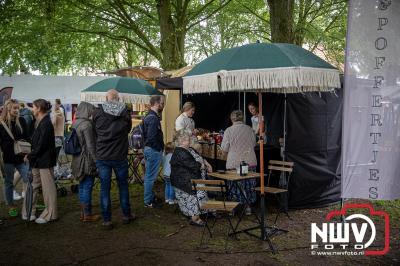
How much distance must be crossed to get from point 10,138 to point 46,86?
24.6ft

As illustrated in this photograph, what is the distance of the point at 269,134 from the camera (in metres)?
7.86

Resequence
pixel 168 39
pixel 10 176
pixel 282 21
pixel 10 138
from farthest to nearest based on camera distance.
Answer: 1. pixel 168 39
2. pixel 282 21
3. pixel 10 176
4. pixel 10 138

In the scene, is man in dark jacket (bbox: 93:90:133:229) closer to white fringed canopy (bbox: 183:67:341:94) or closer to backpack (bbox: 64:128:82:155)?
backpack (bbox: 64:128:82:155)

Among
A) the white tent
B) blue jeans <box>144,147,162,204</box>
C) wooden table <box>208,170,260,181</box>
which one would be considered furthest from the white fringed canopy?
the white tent

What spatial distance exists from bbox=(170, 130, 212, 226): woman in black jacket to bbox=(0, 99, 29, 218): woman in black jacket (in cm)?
260

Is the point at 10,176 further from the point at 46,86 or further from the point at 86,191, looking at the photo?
the point at 46,86

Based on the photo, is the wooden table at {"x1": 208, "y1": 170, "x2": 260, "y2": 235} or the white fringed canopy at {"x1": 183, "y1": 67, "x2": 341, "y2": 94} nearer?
the white fringed canopy at {"x1": 183, "y1": 67, "x2": 341, "y2": 94}

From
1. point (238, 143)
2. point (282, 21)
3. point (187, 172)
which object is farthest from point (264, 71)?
point (282, 21)

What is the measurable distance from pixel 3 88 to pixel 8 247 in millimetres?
9064

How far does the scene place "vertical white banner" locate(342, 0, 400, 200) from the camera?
405cm

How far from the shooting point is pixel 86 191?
19.2 ft

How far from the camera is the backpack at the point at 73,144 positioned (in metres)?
5.65

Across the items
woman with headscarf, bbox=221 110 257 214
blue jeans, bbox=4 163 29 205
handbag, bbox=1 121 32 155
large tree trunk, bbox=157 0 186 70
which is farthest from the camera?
large tree trunk, bbox=157 0 186 70

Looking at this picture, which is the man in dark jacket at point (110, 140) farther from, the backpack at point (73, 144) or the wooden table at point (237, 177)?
the wooden table at point (237, 177)
